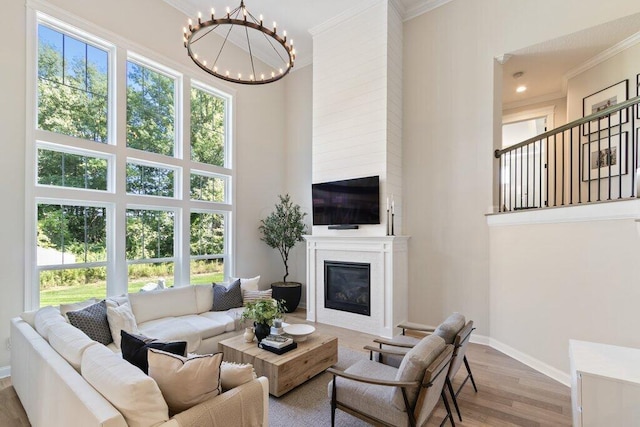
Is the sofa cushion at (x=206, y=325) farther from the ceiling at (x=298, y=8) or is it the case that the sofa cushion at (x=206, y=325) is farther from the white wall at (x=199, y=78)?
the ceiling at (x=298, y=8)

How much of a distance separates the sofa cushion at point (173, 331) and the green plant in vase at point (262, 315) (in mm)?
790

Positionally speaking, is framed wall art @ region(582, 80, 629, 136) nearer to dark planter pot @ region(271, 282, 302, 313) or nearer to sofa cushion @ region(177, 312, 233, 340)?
dark planter pot @ region(271, 282, 302, 313)

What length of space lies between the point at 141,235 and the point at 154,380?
3.57 meters

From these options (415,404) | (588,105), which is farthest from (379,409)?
(588,105)

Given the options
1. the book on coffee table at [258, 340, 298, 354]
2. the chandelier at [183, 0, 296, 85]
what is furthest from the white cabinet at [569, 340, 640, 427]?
the chandelier at [183, 0, 296, 85]

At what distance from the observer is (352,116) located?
526cm

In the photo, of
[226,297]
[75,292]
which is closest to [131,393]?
[226,297]

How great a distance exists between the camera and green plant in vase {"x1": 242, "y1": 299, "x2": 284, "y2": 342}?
3.21 metres

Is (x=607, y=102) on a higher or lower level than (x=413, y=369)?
higher

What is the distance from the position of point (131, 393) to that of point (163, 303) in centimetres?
282

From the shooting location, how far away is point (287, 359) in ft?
9.75

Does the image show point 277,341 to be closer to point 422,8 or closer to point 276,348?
point 276,348

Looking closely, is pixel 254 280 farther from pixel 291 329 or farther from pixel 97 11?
Answer: pixel 97 11

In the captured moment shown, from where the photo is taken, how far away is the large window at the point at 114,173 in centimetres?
381
